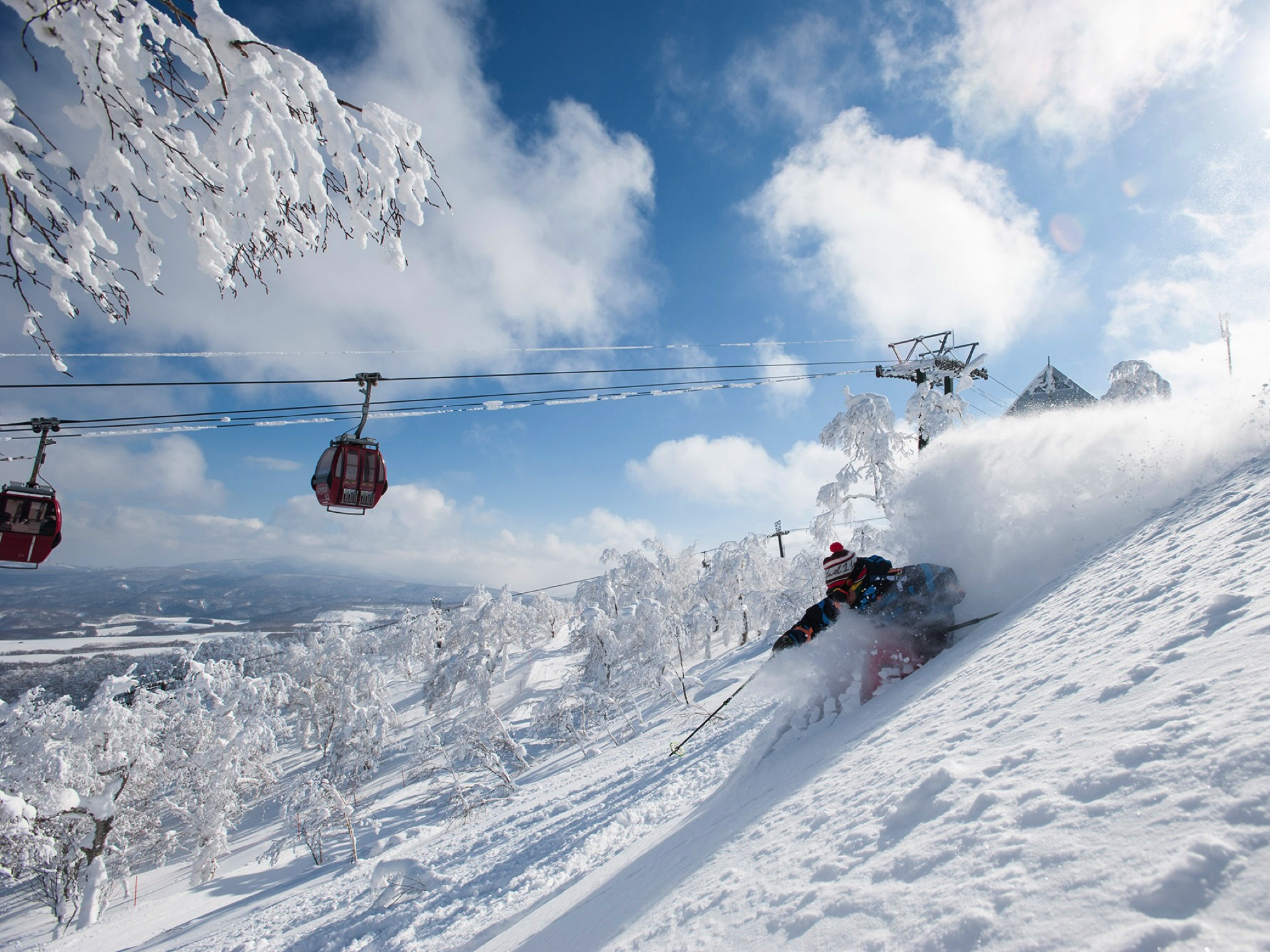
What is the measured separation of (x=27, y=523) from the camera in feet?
26.9

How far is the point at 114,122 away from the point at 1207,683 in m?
6.07

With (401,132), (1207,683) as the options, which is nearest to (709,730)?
(1207,683)

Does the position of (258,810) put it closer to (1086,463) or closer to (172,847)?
(172,847)

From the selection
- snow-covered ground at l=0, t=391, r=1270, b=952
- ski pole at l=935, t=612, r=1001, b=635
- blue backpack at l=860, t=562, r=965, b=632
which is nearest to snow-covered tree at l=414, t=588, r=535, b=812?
snow-covered ground at l=0, t=391, r=1270, b=952

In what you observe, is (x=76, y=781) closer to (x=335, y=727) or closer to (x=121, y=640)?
(x=335, y=727)

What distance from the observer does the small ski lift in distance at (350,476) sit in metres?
8.80

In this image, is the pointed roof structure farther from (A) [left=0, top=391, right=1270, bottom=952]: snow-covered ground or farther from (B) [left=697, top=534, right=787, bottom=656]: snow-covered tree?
(A) [left=0, top=391, right=1270, bottom=952]: snow-covered ground

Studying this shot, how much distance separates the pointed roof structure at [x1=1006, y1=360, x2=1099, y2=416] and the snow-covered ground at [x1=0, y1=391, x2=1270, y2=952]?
89.9 feet

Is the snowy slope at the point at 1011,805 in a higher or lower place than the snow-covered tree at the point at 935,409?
lower

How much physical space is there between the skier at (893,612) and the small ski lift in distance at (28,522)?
1124 cm

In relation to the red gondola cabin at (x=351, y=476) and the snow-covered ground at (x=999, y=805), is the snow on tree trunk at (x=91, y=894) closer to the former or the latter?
the snow-covered ground at (x=999, y=805)

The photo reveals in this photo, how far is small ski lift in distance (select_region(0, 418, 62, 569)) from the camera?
8.05 m

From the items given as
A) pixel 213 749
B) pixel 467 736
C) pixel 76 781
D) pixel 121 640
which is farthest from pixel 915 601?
pixel 121 640

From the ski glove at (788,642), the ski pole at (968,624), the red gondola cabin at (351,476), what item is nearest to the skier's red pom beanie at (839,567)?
the ski glove at (788,642)
